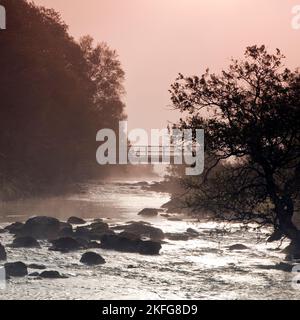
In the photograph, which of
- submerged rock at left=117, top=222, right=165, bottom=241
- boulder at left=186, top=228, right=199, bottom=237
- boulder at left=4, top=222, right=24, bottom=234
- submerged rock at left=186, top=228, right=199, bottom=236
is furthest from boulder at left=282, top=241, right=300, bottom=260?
boulder at left=4, top=222, right=24, bottom=234

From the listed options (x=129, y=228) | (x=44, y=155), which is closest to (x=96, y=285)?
(x=129, y=228)

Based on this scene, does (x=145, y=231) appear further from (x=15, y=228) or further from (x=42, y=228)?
(x=15, y=228)

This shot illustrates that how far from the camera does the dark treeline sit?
69000 mm

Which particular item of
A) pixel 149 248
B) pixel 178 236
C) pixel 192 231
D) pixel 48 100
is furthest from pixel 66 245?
pixel 48 100

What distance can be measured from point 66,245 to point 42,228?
6.68 metres

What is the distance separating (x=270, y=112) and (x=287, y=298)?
10.7 meters

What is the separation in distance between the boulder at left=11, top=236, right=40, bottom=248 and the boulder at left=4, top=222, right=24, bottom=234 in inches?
194

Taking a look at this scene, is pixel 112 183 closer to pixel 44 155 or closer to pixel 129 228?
pixel 44 155

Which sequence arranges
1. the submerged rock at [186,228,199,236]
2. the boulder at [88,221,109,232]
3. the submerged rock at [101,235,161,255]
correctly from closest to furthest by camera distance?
the submerged rock at [101,235,161,255]
the boulder at [88,221,109,232]
the submerged rock at [186,228,199,236]

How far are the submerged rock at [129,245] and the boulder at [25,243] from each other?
10.7 ft

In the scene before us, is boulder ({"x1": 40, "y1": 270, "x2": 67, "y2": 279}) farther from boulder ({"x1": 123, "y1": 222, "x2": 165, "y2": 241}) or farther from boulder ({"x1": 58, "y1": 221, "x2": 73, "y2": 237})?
boulder ({"x1": 123, "y1": 222, "x2": 165, "y2": 241})

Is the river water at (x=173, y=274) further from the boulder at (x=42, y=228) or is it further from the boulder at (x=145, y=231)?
the boulder at (x=42, y=228)

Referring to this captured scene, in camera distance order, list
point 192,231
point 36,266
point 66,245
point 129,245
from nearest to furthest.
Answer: point 36,266
point 66,245
point 129,245
point 192,231

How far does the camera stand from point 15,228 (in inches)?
1800
